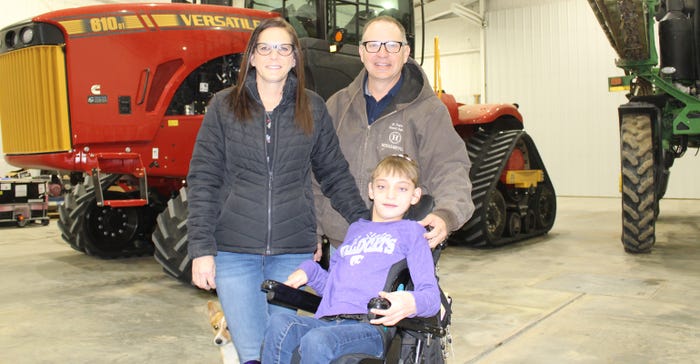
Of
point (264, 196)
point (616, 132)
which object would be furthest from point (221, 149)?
point (616, 132)

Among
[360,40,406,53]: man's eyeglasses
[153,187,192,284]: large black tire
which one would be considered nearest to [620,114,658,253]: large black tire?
[153,187,192,284]: large black tire

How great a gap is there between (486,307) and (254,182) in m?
2.61

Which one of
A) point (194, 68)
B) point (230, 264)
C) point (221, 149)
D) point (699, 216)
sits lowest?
point (699, 216)

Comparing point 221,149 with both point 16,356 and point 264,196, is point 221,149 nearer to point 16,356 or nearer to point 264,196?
point 264,196

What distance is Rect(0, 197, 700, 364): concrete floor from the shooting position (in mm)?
3480

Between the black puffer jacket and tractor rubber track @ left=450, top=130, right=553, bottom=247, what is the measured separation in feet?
15.6

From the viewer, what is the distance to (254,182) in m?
2.23

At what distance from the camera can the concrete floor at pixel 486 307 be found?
137 inches

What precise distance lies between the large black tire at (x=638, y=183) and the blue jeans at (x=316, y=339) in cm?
487

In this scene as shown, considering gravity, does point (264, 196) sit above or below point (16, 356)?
above

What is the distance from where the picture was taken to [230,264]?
7.41 ft

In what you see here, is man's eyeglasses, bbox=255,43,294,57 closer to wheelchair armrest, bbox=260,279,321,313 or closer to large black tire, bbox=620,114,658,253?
wheelchair armrest, bbox=260,279,321,313

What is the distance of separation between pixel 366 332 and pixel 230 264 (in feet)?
1.93

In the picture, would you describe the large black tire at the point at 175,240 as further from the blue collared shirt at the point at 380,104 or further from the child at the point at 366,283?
the child at the point at 366,283
